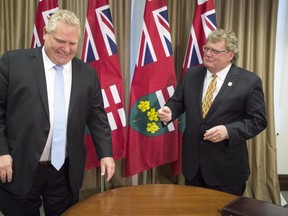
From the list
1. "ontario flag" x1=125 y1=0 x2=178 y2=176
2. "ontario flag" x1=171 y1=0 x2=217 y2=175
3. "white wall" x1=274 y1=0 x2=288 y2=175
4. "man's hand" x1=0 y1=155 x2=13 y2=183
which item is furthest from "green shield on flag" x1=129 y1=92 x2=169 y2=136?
"white wall" x1=274 y1=0 x2=288 y2=175

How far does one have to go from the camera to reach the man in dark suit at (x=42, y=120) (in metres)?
1.52

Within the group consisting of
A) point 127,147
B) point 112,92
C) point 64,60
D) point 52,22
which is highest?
point 52,22

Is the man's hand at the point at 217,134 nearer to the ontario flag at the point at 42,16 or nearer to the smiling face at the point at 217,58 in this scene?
the smiling face at the point at 217,58

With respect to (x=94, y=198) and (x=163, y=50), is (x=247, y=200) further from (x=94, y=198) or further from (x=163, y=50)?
(x=163, y=50)

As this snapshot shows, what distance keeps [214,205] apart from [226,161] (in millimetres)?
574

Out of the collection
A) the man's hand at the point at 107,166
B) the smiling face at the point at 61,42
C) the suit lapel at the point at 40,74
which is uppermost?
the smiling face at the point at 61,42

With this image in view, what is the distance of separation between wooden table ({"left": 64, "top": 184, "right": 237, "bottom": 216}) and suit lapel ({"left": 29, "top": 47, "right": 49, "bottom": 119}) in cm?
50

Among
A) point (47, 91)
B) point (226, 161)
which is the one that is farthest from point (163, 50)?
point (47, 91)

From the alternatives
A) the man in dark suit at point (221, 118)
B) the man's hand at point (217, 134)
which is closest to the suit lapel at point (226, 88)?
the man in dark suit at point (221, 118)

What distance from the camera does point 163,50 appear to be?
2514 millimetres

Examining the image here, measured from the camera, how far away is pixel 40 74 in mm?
1555

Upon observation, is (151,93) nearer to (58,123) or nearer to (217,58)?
(217,58)

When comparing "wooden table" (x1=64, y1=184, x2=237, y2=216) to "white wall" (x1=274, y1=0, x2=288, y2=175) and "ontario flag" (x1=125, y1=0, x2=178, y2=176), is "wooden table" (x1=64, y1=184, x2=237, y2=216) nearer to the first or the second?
"ontario flag" (x1=125, y1=0, x2=178, y2=176)

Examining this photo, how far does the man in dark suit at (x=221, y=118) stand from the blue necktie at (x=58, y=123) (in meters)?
0.68
